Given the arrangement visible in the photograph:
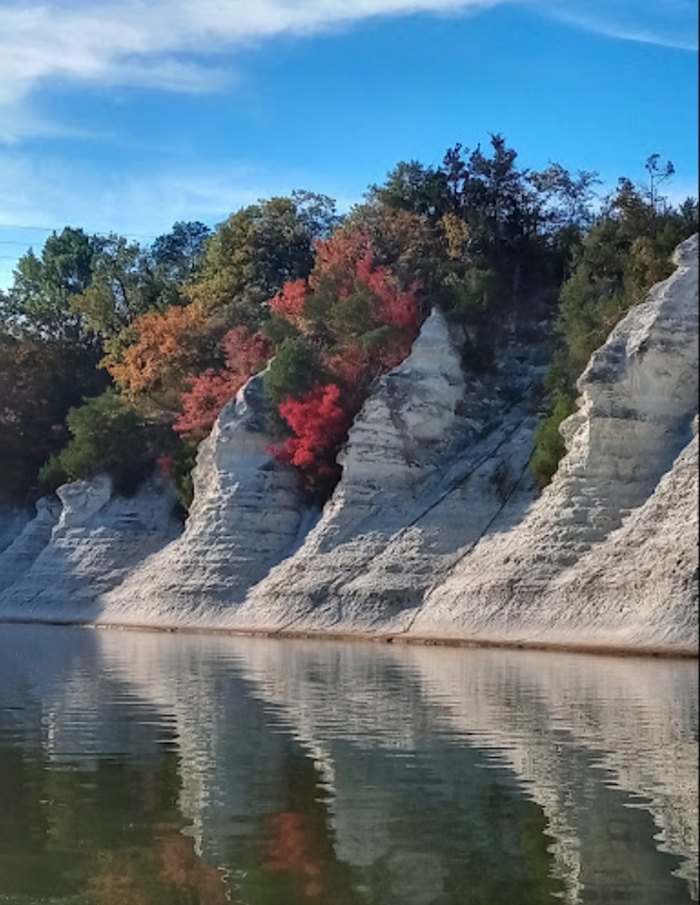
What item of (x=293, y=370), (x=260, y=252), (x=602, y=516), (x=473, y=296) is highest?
(x=260, y=252)

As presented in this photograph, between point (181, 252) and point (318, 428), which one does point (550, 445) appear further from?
point (181, 252)

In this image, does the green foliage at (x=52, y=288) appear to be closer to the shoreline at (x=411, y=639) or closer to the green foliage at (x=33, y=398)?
→ the green foliage at (x=33, y=398)

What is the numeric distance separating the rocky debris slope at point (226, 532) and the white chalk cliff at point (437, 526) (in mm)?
69

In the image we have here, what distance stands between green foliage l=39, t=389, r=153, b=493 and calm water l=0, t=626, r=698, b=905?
1188 inches

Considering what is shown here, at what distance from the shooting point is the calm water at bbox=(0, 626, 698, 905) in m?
10.8

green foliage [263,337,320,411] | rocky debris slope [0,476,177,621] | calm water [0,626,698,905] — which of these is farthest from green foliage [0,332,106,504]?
calm water [0,626,698,905]

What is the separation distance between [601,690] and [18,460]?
4361cm

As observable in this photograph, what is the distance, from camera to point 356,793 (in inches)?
547

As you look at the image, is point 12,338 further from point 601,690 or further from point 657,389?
point 601,690

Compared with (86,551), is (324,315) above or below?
above

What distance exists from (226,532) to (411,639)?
452 inches

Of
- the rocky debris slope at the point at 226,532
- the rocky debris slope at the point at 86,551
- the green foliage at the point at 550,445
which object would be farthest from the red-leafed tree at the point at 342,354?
the green foliage at the point at 550,445

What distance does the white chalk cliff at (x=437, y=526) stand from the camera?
3155 cm

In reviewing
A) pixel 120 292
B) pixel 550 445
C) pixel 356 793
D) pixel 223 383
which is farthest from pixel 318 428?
pixel 356 793
